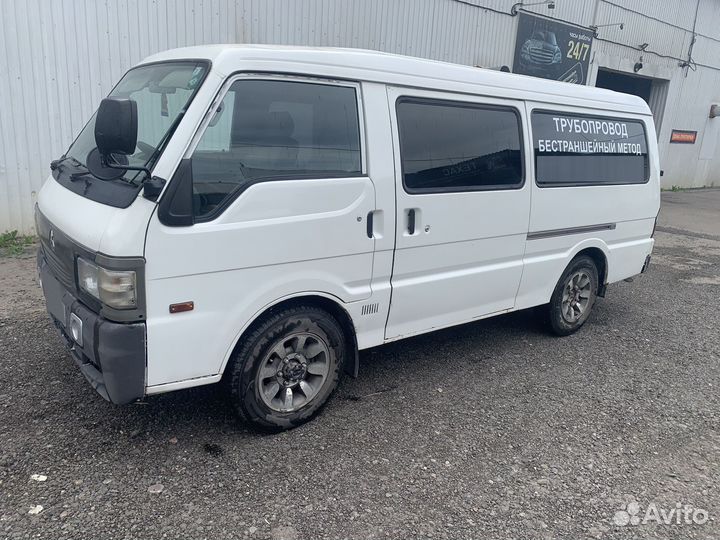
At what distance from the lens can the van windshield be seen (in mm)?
2865

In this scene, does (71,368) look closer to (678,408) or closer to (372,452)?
(372,452)

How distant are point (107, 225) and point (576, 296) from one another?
4.13m

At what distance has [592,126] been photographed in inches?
195

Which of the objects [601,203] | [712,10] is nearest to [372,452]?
[601,203]

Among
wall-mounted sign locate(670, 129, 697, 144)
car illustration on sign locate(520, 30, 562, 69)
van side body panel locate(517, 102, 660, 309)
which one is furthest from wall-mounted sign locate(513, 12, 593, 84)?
van side body panel locate(517, 102, 660, 309)

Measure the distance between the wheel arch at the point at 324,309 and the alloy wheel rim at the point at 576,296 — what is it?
2361 millimetres

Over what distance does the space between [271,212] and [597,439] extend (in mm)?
2451

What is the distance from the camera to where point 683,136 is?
18391 millimetres

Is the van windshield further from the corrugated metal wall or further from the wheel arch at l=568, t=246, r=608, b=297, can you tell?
the corrugated metal wall

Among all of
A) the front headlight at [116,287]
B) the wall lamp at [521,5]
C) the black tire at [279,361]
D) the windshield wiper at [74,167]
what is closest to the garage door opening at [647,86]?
the wall lamp at [521,5]

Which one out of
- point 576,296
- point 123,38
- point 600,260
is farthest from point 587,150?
point 123,38

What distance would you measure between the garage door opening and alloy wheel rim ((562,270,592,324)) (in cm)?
1384

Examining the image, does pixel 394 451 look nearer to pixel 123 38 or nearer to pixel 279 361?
pixel 279 361

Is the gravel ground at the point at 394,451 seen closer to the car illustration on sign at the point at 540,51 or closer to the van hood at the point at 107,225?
the van hood at the point at 107,225
